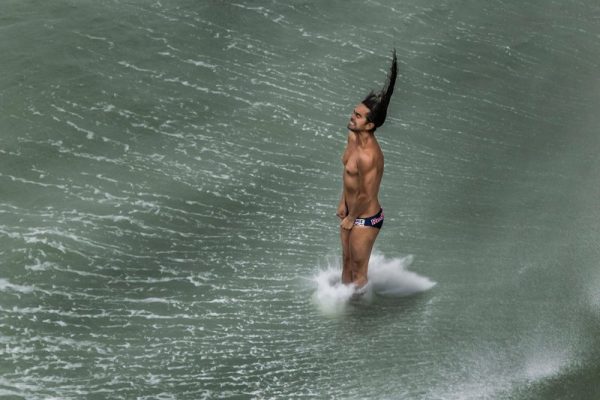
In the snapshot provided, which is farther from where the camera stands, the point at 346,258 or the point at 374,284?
the point at 374,284

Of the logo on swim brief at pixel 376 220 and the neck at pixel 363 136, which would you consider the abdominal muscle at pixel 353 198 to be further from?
the neck at pixel 363 136

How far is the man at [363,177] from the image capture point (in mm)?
8148

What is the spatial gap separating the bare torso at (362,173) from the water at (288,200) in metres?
1.13

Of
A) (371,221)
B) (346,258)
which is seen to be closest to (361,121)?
(371,221)

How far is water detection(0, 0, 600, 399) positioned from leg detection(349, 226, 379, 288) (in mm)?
408

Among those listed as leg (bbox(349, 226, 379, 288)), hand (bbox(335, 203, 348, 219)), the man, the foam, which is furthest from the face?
the foam

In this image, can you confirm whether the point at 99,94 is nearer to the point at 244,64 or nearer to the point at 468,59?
the point at 244,64

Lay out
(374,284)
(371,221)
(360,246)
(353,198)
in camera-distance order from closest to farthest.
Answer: (353,198) → (371,221) → (360,246) → (374,284)

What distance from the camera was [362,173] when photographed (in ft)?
27.2

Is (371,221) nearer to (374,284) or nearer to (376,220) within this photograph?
(376,220)

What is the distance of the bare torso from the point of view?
821cm

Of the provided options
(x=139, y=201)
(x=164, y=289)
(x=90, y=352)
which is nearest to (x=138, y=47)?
(x=139, y=201)

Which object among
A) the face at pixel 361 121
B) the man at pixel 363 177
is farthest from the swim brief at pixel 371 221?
the face at pixel 361 121

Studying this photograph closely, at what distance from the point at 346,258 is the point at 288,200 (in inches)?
85.9
